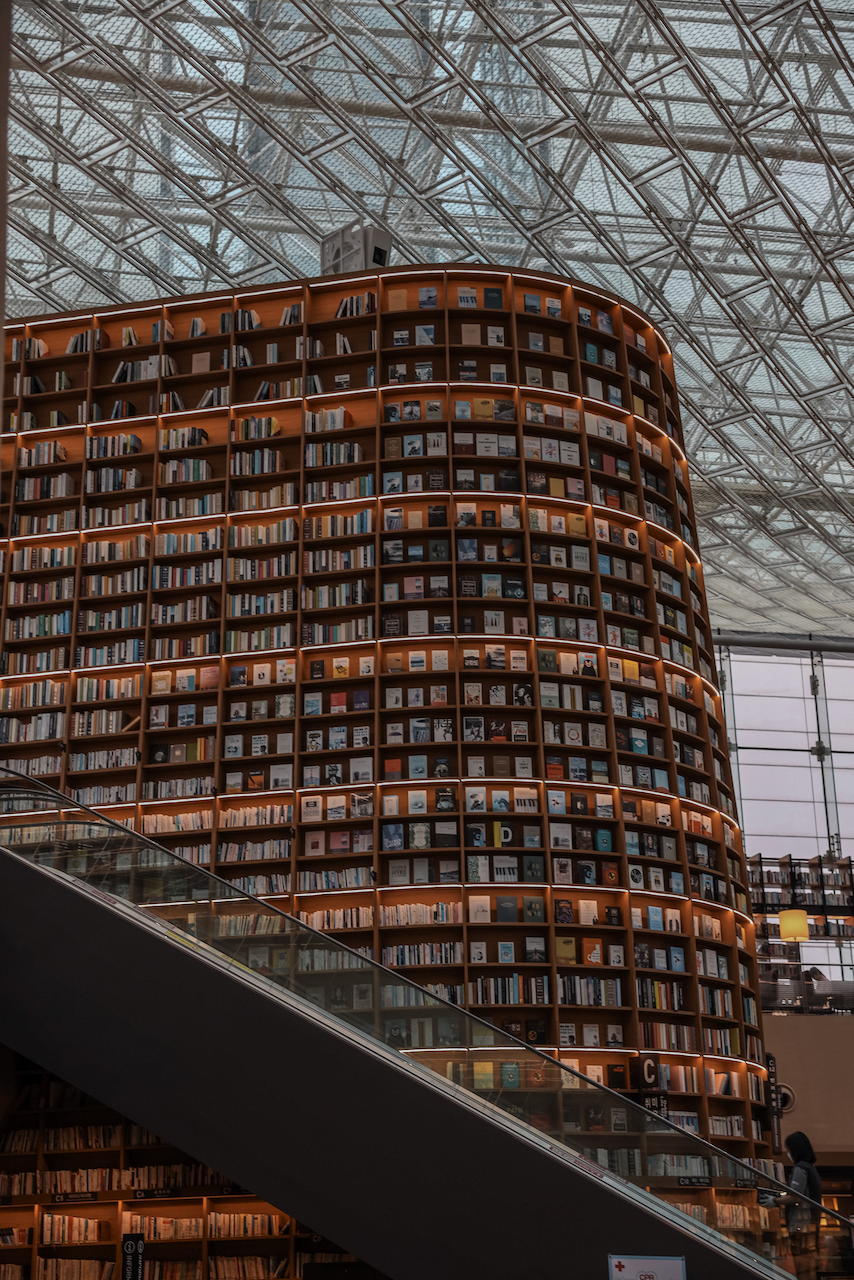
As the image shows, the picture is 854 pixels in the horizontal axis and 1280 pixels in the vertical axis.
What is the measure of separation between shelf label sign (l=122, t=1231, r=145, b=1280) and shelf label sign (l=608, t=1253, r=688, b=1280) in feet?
9.00

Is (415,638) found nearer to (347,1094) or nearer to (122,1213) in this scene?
(347,1094)

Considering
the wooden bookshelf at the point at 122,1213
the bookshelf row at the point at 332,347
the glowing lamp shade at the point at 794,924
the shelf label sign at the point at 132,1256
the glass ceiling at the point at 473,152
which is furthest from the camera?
the glowing lamp shade at the point at 794,924

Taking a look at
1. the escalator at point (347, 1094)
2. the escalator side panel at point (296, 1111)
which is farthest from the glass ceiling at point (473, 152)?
the escalator side panel at point (296, 1111)

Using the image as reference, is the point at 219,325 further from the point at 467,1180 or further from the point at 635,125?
the point at 467,1180

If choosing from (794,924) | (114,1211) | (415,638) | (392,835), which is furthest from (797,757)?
(114,1211)

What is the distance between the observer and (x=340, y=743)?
850 cm

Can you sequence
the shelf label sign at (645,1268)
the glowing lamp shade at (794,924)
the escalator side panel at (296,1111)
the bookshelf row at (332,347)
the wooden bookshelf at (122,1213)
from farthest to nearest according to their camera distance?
1. the glowing lamp shade at (794,924)
2. the bookshelf row at (332,347)
3. the wooden bookshelf at (122,1213)
4. the escalator side panel at (296,1111)
5. the shelf label sign at (645,1268)

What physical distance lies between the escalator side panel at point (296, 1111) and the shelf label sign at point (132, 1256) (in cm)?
140

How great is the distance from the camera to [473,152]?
1161 cm

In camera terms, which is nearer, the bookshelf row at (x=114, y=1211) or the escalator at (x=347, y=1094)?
the escalator at (x=347, y=1094)

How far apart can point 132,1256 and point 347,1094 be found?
2.06 metres

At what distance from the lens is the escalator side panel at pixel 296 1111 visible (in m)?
5.47

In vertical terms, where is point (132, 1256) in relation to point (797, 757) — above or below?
below

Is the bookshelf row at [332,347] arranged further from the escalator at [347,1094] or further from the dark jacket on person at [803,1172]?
the dark jacket on person at [803,1172]
